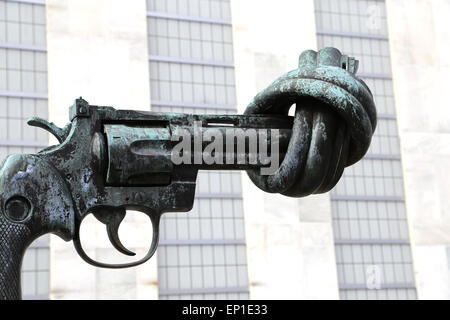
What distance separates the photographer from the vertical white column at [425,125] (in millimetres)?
30781

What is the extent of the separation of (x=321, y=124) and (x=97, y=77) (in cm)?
2238

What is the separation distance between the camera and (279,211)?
28.6 meters

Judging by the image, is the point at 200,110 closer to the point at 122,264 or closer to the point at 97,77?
the point at 97,77

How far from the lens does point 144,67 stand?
28.7m

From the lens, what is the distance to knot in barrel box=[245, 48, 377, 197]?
6.15 m

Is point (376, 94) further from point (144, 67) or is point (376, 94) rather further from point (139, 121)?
point (139, 121)

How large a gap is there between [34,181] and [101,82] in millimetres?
22363

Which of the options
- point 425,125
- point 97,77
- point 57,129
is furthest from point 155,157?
point 425,125

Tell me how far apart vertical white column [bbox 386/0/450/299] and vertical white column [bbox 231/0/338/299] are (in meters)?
3.45

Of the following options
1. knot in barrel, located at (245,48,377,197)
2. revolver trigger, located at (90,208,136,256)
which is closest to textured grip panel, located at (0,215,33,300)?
revolver trigger, located at (90,208,136,256)

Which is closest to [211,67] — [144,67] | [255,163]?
[144,67]

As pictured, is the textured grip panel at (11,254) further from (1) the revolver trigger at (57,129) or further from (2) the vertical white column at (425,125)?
(2) the vertical white column at (425,125)
